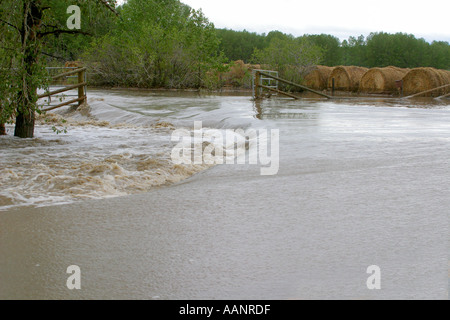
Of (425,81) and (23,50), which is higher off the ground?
(425,81)

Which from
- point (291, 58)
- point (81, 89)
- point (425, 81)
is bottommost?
point (81, 89)

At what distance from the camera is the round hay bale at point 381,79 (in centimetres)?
2859

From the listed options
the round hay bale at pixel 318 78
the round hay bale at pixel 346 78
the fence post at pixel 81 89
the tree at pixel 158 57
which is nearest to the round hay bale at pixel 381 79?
the round hay bale at pixel 346 78

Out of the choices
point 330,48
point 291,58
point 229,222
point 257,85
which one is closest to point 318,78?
point 291,58

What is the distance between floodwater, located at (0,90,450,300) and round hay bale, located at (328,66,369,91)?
76.1 feet

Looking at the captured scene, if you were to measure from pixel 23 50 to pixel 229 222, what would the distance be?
547cm

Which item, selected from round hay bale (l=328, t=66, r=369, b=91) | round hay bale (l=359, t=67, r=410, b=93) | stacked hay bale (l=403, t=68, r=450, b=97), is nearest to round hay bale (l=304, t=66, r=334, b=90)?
round hay bale (l=328, t=66, r=369, b=91)

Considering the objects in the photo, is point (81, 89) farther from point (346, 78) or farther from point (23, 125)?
point (346, 78)

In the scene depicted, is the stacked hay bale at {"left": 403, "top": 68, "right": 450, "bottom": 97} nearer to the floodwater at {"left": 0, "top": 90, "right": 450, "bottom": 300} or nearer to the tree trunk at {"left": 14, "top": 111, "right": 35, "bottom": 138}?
the floodwater at {"left": 0, "top": 90, "right": 450, "bottom": 300}

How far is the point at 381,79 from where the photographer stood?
2878cm

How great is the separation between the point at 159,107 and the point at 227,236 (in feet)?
40.0

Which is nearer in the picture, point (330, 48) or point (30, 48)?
point (30, 48)

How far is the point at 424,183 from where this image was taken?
19.1ft
